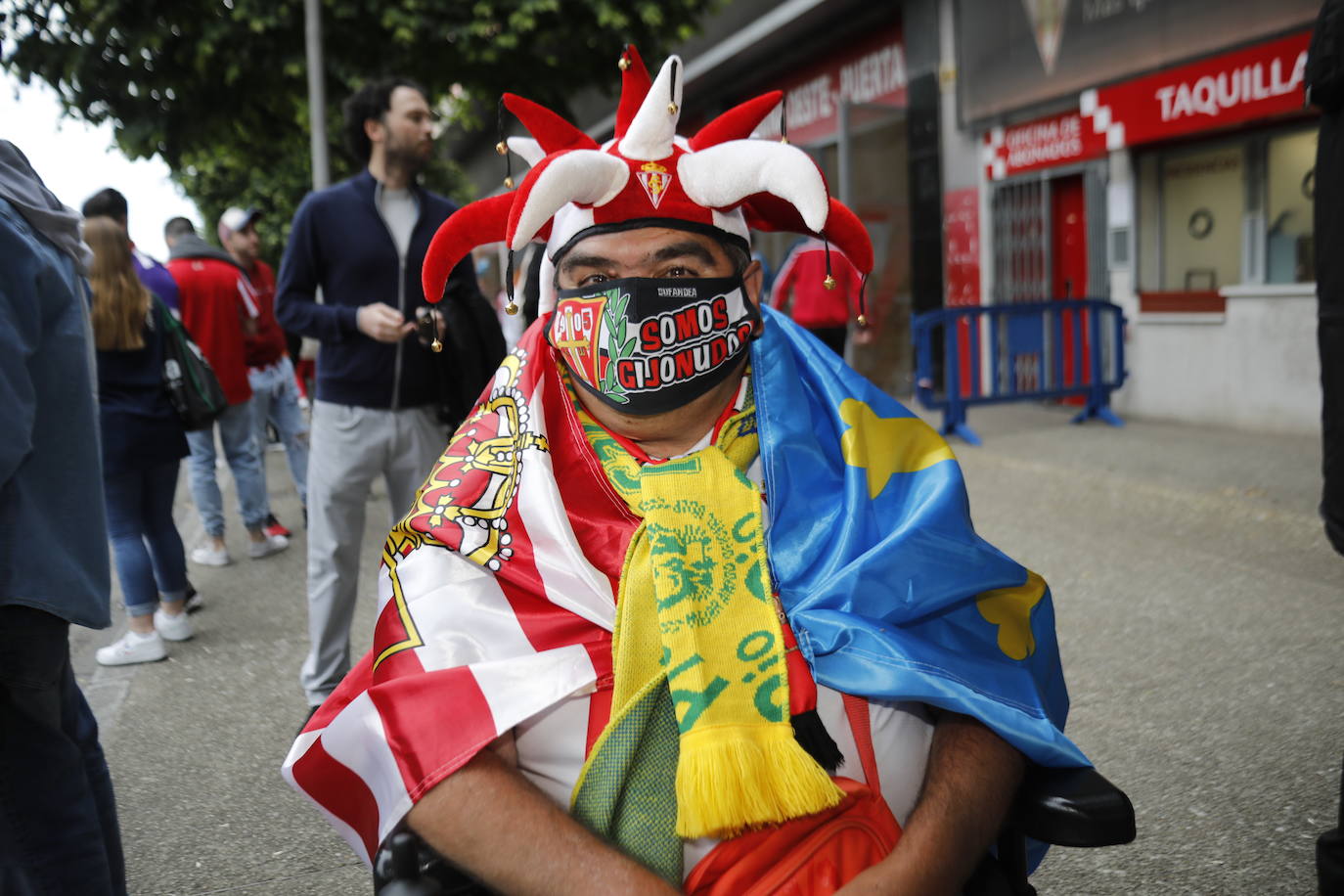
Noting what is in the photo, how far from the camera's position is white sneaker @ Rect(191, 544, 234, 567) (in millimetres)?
6352

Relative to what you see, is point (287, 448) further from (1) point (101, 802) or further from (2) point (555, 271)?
(2) point (555, 271)

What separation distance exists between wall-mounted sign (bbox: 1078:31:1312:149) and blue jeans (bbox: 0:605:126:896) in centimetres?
810

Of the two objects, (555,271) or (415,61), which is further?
(415,61)

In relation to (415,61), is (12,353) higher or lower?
lower

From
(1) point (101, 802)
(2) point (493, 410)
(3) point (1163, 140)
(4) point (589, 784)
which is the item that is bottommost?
(1) point (101, 802)

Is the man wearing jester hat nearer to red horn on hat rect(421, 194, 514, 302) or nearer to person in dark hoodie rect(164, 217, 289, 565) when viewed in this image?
red horn on hat rect(421, 194, 514, 302)

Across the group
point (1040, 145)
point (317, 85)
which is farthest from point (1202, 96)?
point (317, 85)

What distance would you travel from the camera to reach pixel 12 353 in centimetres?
190

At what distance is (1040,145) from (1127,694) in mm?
8206

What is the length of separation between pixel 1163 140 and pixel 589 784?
372 inches

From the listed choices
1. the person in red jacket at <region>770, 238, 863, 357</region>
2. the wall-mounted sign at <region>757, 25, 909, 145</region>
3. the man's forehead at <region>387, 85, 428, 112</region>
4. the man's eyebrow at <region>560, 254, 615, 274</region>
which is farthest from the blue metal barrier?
the man's eyebrow at <region>560, 254, 615, 274</region>

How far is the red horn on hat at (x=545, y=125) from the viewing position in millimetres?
1896

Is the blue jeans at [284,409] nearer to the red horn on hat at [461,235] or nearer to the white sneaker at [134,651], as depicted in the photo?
the white sneaker at [134,651]

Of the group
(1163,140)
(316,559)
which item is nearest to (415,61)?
(1163,140)
